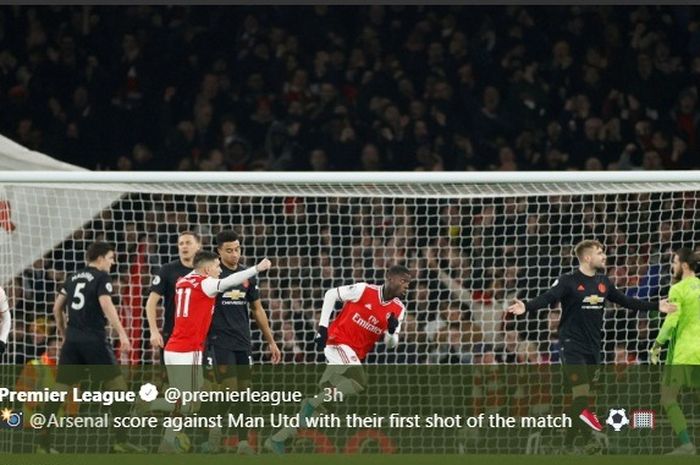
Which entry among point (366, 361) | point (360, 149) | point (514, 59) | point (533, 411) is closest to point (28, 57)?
point (360, 149)

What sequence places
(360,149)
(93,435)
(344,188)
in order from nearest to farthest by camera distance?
1. (93,435)
2. (344,188)
3. (360,149)

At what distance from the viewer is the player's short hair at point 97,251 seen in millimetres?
9547

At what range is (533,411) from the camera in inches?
386

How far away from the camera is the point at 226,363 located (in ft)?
31.8

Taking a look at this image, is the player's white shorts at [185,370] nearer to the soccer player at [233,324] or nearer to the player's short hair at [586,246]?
the soccer player at [233,324]

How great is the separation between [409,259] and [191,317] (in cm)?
188

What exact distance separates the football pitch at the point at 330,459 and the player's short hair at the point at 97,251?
4.53ft

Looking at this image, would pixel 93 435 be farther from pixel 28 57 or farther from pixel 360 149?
pixel 28 57

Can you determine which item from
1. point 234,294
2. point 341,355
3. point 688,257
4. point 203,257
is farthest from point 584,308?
point 203,257

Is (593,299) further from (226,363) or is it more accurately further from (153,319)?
(153,319)

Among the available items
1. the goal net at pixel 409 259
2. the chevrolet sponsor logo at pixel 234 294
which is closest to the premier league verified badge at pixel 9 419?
the goal net at pixel 409 259

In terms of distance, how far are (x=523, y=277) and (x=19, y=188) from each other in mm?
3599
